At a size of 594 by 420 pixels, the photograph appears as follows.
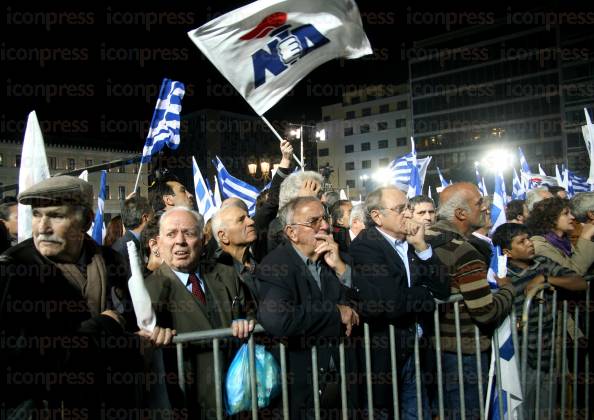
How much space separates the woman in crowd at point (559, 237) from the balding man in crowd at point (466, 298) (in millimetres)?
842

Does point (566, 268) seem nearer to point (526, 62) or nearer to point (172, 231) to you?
point (172, 231)

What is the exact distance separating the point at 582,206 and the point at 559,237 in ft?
2.36

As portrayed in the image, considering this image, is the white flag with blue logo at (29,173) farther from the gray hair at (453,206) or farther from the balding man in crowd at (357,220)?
the balding man in crowd at (357,220)

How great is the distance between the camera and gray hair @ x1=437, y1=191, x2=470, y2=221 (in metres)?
4.72

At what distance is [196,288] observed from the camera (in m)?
3.34

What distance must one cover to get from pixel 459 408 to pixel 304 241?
180 centimetres

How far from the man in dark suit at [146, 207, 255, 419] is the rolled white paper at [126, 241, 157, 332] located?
30 centimetres

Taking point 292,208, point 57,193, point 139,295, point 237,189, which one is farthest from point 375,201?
point 237,189

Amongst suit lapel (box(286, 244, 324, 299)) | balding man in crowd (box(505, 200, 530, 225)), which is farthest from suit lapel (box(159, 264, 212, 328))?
balding man in crowd (box(505, 200, 530, 225))

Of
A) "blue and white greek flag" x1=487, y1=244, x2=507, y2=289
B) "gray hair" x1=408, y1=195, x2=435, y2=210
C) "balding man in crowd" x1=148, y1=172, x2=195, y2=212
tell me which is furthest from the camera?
"balding man in crowd" x1=148, y1=172, x2=195, y2=212

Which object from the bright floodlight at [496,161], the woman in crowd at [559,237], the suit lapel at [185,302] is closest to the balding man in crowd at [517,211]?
the bright floodlight at [496,161]

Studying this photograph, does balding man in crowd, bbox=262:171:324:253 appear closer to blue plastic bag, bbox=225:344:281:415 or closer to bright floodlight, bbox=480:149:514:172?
blue plastic bag, bbox=225:344:281:415

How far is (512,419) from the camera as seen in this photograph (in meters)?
3.78

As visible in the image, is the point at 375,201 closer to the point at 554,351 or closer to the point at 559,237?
the point at 554,351
